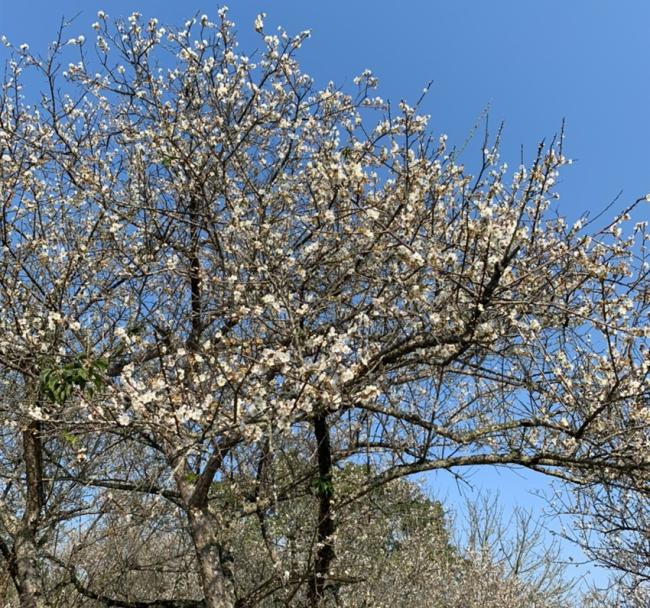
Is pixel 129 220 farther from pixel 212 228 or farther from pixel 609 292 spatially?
pixel 609 292

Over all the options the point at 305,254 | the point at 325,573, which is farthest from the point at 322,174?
the point at 325,573

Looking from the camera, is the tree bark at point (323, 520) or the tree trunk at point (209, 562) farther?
the tree bark at point (323, 520)

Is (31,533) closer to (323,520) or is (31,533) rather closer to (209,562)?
(209,562)

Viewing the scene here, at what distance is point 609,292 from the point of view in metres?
4.24

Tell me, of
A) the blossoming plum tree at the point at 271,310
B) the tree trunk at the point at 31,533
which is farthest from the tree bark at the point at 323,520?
the tree trunk at the point at 31,533

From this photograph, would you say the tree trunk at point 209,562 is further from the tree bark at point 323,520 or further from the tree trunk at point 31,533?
the tree trunk at point 31,533

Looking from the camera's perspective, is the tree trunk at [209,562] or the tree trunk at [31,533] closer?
the tree trunk at [209,562]

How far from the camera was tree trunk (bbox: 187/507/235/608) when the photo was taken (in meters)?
4.38

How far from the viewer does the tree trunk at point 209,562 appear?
4.38 metres

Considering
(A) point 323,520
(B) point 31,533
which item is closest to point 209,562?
(A) point 323,520

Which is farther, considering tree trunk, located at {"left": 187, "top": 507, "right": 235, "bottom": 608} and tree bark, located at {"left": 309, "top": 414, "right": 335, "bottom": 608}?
tree bark, located at {"left": 309, "top": 414, "right": 335, "bottom": 608}

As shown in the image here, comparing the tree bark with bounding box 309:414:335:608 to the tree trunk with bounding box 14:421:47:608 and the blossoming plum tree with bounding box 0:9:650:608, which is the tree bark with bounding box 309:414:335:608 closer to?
the blossoming plum tree with bounding box 0:9:650:608

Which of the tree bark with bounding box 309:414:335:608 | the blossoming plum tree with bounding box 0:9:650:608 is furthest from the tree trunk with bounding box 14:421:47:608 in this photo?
the tree bark with bounding box 309:414:335:608

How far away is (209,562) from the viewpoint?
4.46 meters
